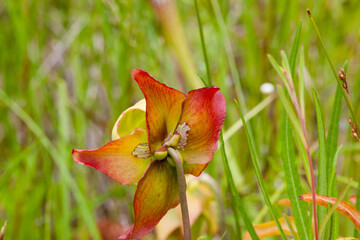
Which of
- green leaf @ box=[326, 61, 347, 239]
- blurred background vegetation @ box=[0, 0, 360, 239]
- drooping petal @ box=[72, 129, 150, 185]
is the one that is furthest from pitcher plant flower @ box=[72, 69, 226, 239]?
blurred background vegetation @ box=[0, 0, 360, 239]

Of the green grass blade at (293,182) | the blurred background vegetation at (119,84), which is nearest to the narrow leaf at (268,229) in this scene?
the green grass blade at (293,182)

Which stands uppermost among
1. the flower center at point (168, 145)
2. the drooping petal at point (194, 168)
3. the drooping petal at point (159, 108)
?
the drooping petal at point (159, 108)

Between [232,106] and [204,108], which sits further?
[232,106]

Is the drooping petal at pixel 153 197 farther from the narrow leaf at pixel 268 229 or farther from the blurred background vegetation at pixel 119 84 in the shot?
the blurred background vegetation at pixel 119 84

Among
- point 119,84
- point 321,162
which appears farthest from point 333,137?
point 119,84

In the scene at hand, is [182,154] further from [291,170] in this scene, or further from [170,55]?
[170,55]

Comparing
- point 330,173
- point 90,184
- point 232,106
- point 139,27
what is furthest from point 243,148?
point 330,173
